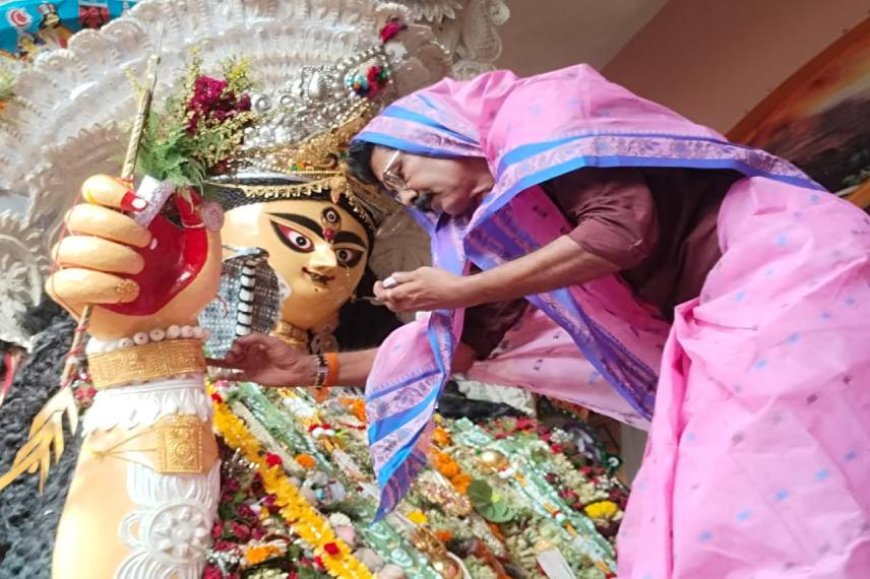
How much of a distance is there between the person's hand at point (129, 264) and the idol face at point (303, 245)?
522 millimetres

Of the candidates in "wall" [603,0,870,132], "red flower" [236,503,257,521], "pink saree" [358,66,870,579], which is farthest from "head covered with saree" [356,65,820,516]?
"wall" [603,0,870,132]

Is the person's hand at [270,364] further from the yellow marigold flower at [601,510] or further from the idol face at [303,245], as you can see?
the yellow marigold flower at [601,510]

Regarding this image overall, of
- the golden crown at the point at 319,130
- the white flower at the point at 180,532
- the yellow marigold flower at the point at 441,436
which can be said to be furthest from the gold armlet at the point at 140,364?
the yellow marigold flower at the point at 441,436

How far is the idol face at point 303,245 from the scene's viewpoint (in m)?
2.12

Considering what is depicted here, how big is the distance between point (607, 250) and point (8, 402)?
3.49ft

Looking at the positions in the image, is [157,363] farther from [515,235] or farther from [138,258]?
[515,235]

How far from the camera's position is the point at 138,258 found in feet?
4.66

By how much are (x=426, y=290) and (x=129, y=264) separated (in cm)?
41

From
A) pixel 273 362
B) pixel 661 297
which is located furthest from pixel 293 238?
pixel 661 297

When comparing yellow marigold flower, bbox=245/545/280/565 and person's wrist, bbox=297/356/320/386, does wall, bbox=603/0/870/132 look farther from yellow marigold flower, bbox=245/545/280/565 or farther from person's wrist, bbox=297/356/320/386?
yellow marigold flower, bbox=245/545/280/565

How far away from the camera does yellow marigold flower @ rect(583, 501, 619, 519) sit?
2.12 meters

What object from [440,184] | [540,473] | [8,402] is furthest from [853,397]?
[8,402]

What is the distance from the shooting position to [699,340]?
130 centimetres

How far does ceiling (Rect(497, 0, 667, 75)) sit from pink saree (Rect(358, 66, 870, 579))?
214cm
